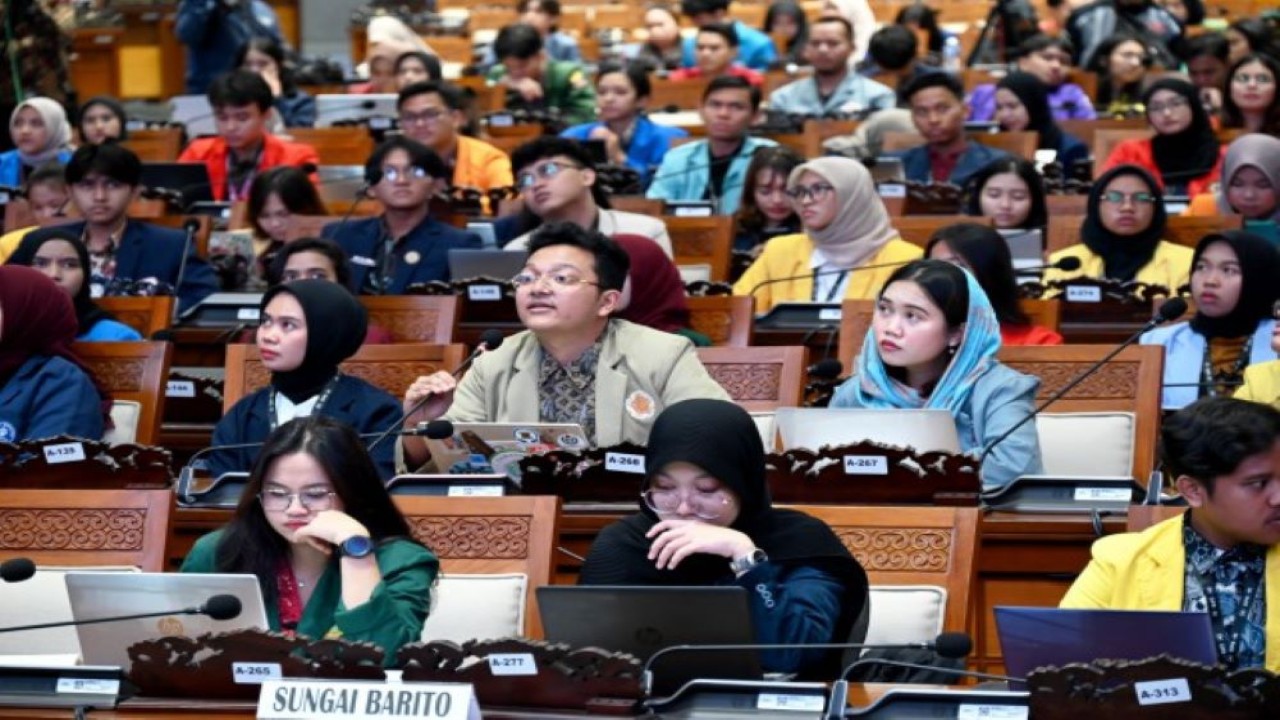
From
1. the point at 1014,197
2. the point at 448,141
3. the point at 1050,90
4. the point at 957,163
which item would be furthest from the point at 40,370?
the point at 1050,90

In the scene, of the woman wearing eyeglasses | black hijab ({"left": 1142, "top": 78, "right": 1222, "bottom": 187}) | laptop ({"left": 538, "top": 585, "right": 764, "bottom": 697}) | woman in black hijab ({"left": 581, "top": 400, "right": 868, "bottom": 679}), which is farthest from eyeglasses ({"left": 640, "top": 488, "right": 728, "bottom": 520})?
black hijab ({"left": 1142, "top": 78, "right": 1222, "bottom": 187})

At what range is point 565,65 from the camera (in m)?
13.1

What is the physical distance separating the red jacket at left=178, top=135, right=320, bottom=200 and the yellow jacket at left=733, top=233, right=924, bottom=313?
2793 mm

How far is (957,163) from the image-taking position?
9.89m

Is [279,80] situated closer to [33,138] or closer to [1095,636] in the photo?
[33,138]

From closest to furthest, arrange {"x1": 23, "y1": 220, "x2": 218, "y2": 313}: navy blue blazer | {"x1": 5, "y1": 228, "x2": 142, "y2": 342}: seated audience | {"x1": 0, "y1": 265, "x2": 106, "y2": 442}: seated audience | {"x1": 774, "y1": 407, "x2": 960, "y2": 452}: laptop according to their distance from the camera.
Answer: {"x1": 774, "y1": 407, "x2": 960, "y2": 452}: laptop
{"x1": 0, "y1": 265, "x2": 106, "y2": 442}: seated audience
{"x1": 5, "y1": 228, "x2": 142, "y2": 342}: seated audience
{"x1": 23, "y1": 220, "x2": 218, "y2": 313}: navy blue blazer

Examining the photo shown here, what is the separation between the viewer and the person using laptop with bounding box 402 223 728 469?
5582 mm

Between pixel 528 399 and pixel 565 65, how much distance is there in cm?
761

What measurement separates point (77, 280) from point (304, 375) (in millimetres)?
1243

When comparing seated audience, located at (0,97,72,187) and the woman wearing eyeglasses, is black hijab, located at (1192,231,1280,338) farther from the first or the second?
seated audience, located at (0,97,72,187)

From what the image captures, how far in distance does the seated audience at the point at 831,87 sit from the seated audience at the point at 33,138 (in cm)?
324

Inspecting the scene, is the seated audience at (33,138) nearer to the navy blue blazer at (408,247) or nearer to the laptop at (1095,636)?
the navy blue blazer at (408,247)

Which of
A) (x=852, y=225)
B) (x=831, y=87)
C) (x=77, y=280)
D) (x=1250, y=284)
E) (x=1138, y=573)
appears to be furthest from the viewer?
(x=831, y=87)

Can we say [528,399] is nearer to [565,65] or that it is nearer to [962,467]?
[962,467]
